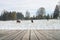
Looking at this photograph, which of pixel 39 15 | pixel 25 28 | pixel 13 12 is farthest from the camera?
pixel 25 28

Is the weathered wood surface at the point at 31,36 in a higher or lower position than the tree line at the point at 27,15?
lower

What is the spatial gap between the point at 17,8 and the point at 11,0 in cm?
50

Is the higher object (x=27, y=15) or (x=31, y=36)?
(x=27, y=15)

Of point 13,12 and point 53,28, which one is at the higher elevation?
point 13,12

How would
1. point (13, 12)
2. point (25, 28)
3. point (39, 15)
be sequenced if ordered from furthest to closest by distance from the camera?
point (25, 28)
point (13, 12)
point (39, 15)

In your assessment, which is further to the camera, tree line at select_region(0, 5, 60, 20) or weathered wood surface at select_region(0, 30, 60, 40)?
tree line at select_region(0, 5, 60, 20)

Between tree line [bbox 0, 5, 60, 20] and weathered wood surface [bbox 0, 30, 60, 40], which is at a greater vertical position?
tree line [bbox 0, 5, 60, 20]

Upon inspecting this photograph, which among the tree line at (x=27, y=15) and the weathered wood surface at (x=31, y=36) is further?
the tree line at (x=27, y=15)

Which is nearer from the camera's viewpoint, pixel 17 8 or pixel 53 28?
pixel 17 8

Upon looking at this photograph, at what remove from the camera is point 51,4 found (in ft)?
31.7

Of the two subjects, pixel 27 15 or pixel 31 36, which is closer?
pixel 31 36

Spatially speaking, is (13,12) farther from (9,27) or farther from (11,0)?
(9,27)

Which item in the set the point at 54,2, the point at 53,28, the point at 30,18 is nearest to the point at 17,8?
the point at 30,18

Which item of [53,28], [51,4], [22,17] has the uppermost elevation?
[51,4]
